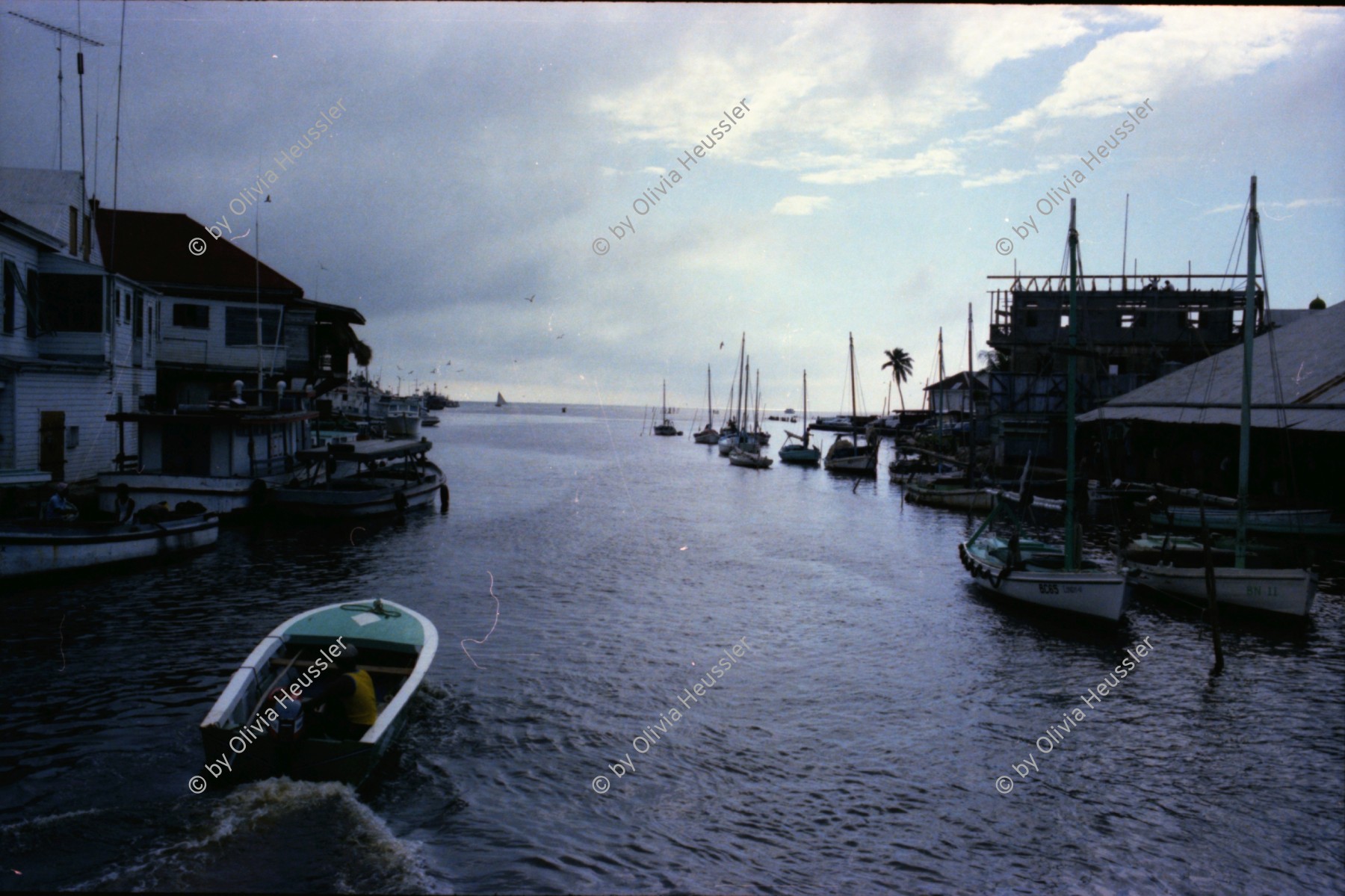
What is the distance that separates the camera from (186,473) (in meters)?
31.5

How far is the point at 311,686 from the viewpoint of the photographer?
37.3ft

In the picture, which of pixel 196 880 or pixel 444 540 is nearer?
pixel 196 880

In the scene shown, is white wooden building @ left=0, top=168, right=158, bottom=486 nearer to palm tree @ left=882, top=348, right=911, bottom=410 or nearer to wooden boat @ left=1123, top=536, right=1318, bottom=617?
wooden boat @ left=1123, top=536, right=1318, bottom=617

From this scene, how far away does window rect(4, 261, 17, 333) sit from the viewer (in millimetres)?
26891

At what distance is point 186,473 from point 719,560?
825 inches

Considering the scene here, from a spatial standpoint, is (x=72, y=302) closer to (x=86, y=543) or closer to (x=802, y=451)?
(x=86, y=543)

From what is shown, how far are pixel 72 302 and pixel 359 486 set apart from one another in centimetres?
1363

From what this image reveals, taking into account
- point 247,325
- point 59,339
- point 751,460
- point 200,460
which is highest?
point 247,325

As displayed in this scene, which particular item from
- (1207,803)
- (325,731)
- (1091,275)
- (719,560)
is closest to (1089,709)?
(1207,803)

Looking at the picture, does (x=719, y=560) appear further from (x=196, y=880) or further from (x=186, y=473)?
Result: (x=196, y=880)

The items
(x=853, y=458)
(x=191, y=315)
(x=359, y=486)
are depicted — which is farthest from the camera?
(x=853, y=458)

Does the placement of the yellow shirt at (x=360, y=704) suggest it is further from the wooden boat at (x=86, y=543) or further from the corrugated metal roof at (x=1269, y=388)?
the corrugated metal roof at (x=1269, y=388)

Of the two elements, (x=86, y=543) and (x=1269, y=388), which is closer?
(x=86, y=543)

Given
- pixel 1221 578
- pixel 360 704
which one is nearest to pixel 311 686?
pixel 360 704
